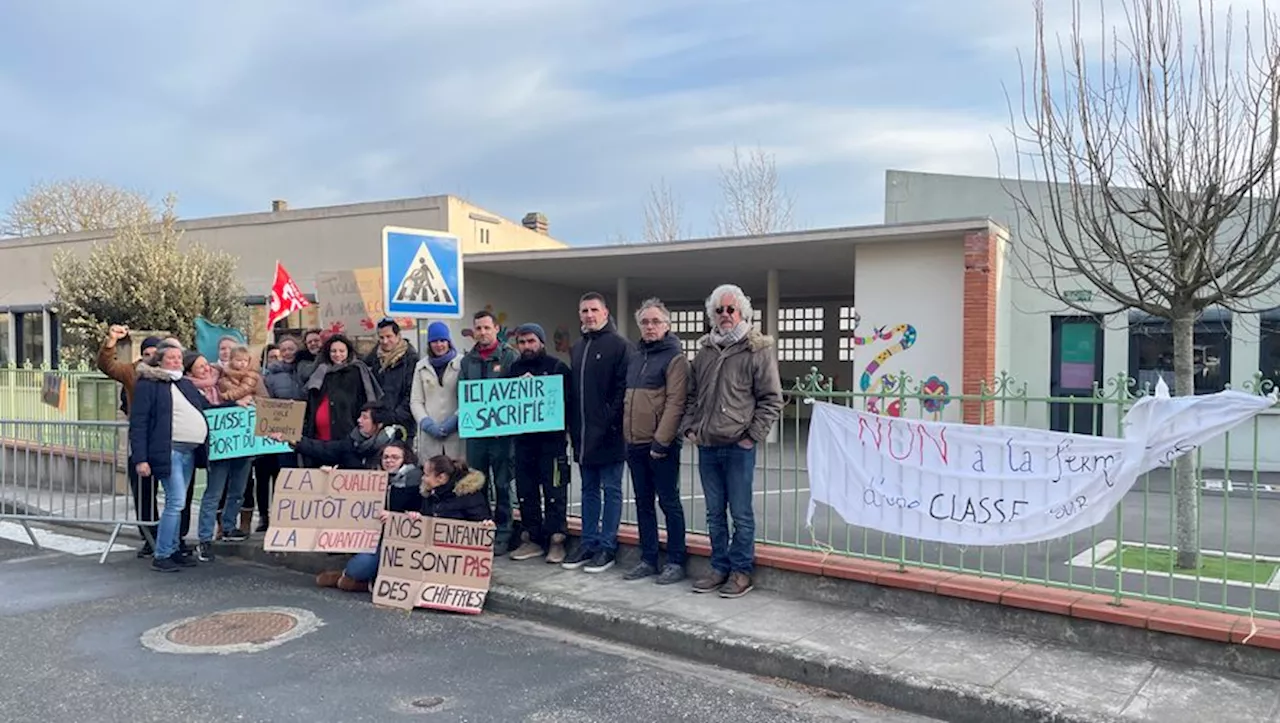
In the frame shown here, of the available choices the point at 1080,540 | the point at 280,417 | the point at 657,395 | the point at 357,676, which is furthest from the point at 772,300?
the point at 357,676

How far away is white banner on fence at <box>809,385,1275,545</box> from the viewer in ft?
15.5

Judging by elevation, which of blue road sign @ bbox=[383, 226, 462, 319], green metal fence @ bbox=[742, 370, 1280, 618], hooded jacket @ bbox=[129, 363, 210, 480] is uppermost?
blue road sign @ bbox=[383, 226, 462, 319]

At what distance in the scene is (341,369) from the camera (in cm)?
706

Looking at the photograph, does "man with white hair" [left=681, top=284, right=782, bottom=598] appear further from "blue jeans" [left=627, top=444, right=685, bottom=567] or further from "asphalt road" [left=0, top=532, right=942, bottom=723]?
"asphalt road" [left=0, top=532, right=942, bottom=723]

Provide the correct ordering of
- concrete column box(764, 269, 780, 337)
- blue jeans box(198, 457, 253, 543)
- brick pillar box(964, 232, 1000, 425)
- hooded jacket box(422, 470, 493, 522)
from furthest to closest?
concrete column box(764, 269, 780, 337) → brick pillar box(964, 232, 1000, 425) → blue jeans box(198, 457, 253, 543) → hooded jacket box(422, 470, 493, 522)

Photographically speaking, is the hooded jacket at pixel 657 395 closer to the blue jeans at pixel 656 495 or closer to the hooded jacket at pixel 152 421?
the blue jeans at pixel 656 495

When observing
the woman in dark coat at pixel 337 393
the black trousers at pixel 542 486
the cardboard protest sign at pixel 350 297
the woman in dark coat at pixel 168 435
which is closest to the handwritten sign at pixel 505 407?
the black trousers at pixel 542 486

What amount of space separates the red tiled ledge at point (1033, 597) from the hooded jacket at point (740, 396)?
3.09 feet

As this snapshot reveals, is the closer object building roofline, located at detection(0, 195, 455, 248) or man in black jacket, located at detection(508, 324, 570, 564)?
man in black jacket, located at detection(508, 324, 570, 564)

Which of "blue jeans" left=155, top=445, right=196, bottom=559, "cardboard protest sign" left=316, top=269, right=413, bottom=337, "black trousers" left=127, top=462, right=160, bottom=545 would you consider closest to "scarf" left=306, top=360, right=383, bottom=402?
"blue jeans" left=155, top=445, right=196, bottom=559

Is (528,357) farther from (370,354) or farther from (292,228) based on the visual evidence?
(292,228)

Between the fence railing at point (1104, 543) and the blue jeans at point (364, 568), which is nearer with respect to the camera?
the fence railing at point (1104, 543)

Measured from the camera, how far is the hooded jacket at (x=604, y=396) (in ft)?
20.3

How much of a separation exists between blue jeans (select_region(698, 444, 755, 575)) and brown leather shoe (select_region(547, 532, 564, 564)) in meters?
1.34
